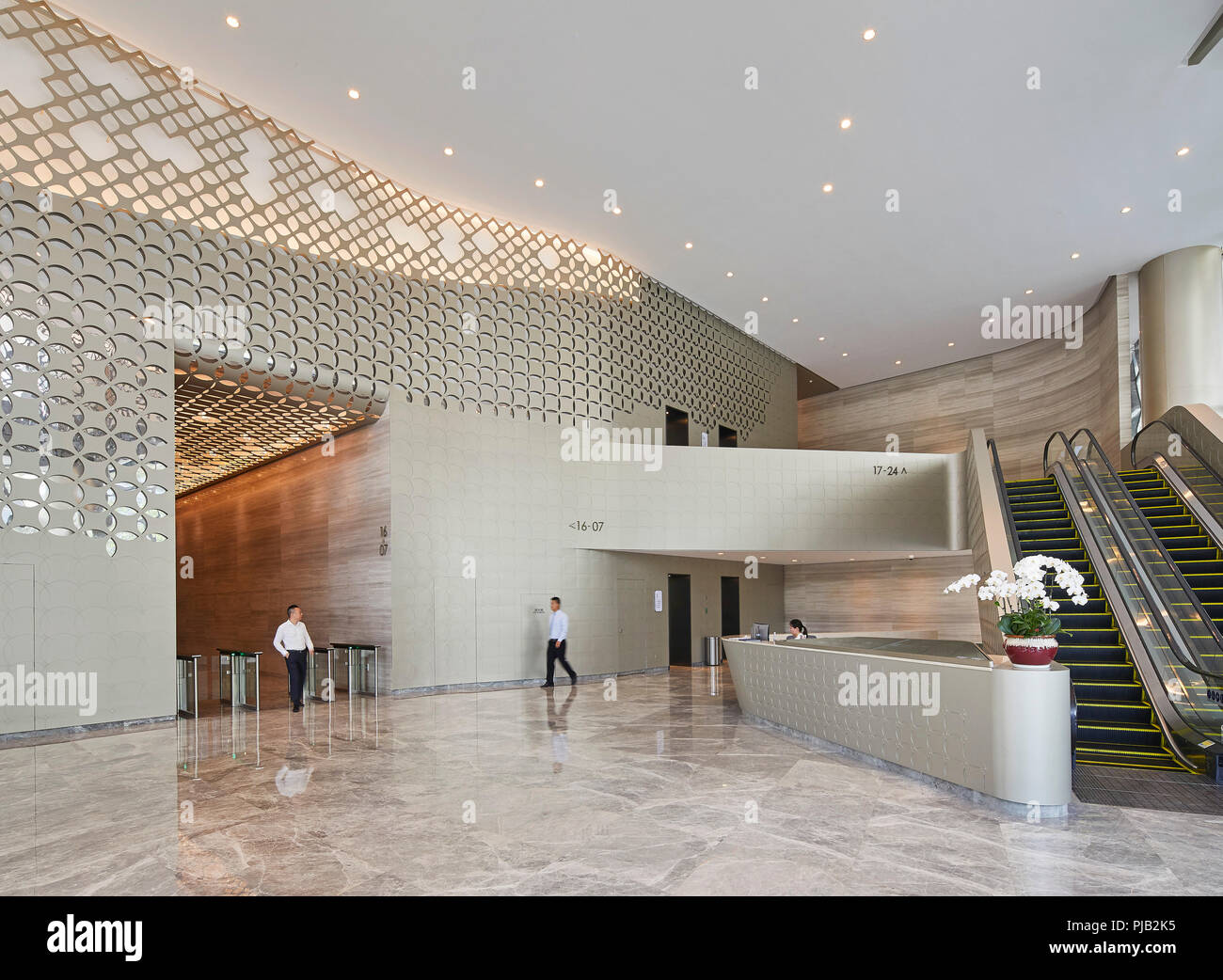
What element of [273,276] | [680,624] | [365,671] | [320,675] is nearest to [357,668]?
[365,671]

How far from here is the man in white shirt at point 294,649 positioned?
995 centimetres

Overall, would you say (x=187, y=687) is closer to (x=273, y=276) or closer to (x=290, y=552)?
(x=290, y=552)

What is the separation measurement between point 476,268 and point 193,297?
4726 millimetres

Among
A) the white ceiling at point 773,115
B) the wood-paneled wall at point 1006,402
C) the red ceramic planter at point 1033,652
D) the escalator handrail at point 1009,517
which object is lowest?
the red ceramic planter at point 1033,652

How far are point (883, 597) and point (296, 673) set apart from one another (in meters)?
15.2

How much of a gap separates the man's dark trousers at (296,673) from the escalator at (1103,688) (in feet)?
28.5

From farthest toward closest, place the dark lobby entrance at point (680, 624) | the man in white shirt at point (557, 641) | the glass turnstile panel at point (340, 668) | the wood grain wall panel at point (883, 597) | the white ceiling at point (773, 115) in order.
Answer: the wood grain wall panel at point (883, 597), the dark lobby entrance at point (680, 624), the man in white shirt at point (557, 641), the glass turnstile panel at point (340, 668), the white ceiling at point (773, 115)

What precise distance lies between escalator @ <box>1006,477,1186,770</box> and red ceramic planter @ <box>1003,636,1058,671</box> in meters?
1.93

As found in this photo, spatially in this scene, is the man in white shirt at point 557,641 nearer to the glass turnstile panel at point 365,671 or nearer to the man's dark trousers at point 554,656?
the man's dark trousers at point 554,656

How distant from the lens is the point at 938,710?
18.5 feet

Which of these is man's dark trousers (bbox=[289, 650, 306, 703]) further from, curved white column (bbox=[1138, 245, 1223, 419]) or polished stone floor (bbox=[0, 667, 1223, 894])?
curved white column (bbox=[1138, 245, 1223, 419])

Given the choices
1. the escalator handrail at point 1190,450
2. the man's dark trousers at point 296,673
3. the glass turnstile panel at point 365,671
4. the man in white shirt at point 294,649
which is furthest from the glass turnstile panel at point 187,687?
the escalator handrail at point 1190,450

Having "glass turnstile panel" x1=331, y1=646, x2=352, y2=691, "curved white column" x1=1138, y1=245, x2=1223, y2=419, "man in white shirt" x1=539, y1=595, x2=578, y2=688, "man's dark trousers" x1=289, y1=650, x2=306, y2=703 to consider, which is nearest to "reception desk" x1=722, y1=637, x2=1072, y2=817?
"man in white shirt" x1=539, y1=595, x2=578, y2=688
